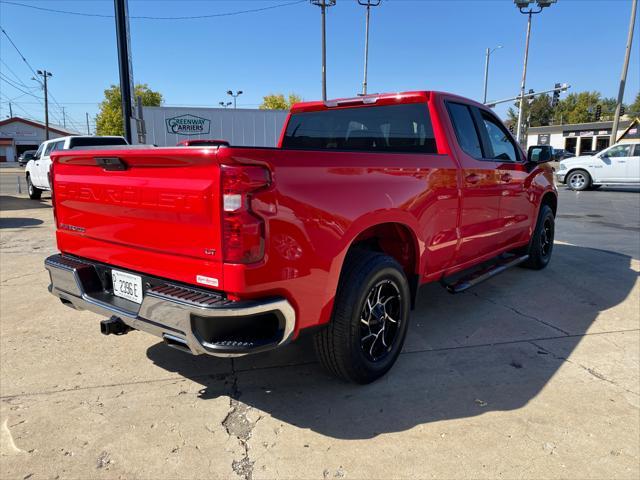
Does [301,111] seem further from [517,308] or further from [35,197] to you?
[35,197]

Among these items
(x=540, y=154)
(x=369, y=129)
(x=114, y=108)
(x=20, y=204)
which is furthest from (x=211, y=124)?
(x=114, y=108)

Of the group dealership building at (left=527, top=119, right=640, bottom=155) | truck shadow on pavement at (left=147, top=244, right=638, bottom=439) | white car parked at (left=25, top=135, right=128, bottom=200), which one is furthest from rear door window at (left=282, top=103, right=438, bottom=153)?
dealership building at (left=527, top=119, right=640, bottom=155)

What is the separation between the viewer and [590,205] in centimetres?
1388

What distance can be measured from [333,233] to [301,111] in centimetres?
235

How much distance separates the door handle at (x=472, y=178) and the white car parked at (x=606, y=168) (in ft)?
54.2

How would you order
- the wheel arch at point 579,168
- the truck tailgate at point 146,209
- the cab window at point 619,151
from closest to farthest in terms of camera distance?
the truck tailgate at point 146,209
the cab window at point 619,151
the wheel arch at point 579,168

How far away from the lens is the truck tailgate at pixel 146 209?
2.20 m

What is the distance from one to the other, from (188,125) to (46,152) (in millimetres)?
9175

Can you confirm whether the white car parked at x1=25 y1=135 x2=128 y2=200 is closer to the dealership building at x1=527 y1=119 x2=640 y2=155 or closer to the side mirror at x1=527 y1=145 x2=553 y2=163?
the side mirror at x1=527 y1=145 x2=553 y2=163

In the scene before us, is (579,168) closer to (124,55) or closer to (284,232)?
(124,55)

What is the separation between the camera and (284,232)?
2.26 metres

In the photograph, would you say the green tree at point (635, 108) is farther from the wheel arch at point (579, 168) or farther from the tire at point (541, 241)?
the tire at point (541, 241)

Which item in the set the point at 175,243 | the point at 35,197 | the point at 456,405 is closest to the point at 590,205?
the point at 456,405

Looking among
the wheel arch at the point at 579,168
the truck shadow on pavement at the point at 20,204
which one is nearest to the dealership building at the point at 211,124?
the truck shadow on pavement at the point at 20,204
